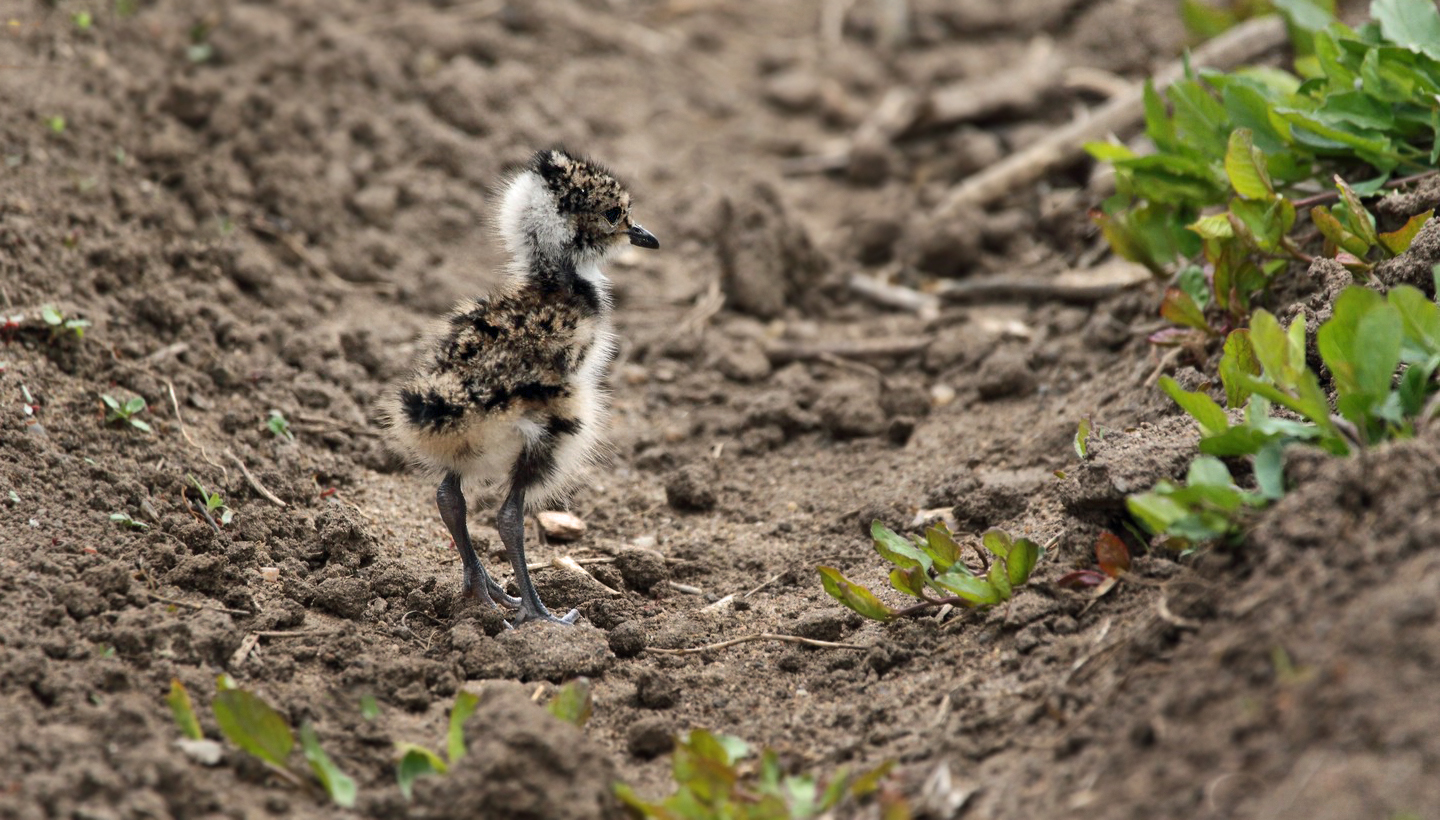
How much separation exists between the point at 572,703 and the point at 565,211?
186 cm

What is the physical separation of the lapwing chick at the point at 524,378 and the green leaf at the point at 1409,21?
106 inches

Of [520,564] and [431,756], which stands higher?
[431,756]

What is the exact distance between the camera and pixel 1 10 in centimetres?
572

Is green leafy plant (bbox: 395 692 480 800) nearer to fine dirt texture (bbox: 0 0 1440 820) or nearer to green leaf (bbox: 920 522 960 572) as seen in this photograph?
fine dirt texture (bbox: 0 0 1440 820)

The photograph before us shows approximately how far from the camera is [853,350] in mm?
5852

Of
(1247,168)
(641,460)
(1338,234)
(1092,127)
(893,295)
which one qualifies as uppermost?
(1247,168)

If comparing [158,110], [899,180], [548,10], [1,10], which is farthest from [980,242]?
[1,10]

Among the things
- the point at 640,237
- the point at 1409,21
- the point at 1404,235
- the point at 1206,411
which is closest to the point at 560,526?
the point at 640,237

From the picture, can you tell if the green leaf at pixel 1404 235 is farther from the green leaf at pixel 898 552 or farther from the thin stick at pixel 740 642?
the thin stick at pixel 740 642

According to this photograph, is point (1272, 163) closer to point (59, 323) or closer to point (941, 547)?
point (941, 547)

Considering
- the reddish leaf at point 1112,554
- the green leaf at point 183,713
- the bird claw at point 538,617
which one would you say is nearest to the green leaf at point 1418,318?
the reddish leaf at point 1112,554

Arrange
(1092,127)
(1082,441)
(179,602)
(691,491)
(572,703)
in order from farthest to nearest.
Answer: (1092,127)
(691,491)
(1082,441)
(179,602)
(572,703)

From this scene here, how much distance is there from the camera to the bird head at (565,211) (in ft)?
14.6

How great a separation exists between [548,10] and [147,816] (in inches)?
247
